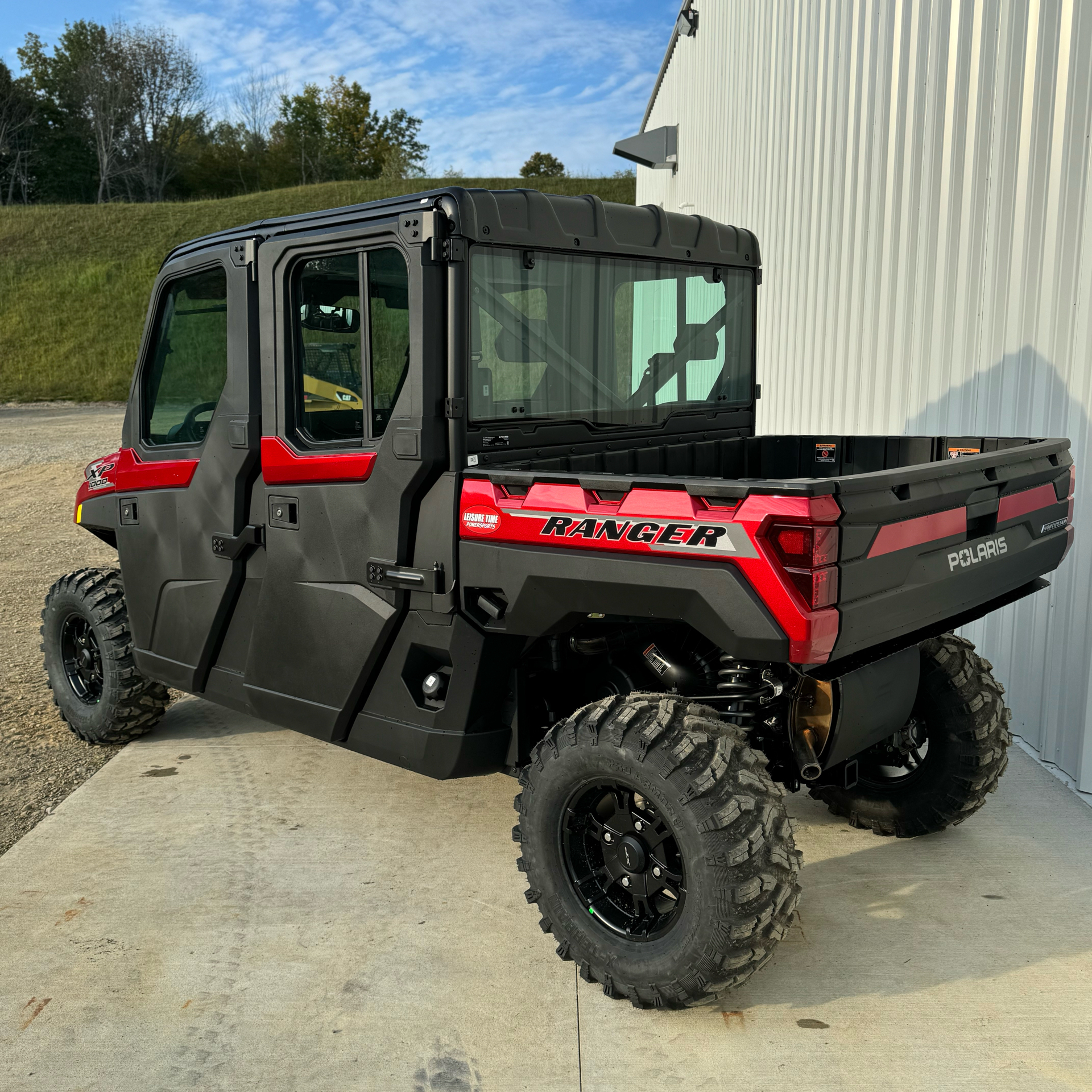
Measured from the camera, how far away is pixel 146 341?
15.0 ft

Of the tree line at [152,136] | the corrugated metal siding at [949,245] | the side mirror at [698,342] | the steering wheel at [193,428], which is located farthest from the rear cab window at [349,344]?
the tree line at [152,136]

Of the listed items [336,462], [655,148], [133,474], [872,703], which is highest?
[655,148]

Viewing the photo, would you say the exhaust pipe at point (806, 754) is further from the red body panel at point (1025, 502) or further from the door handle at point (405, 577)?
the door handle at point (405, 577)

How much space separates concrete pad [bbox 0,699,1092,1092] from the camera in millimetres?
2844

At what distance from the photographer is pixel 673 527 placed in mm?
2820

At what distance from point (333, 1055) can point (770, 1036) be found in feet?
4.00

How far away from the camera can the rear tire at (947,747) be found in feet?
12.8

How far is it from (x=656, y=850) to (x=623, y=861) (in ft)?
Result: 0.40

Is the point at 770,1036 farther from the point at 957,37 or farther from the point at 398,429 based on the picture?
the point at 957,37

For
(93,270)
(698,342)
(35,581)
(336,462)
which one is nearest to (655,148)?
(35,581)

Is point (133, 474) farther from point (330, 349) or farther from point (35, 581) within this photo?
point (35, 581)

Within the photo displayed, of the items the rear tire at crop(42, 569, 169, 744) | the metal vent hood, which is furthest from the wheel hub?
the metal vent hood

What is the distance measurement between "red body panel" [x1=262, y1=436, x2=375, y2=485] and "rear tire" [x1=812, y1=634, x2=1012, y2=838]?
6.77ft

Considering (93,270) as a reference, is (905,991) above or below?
below
